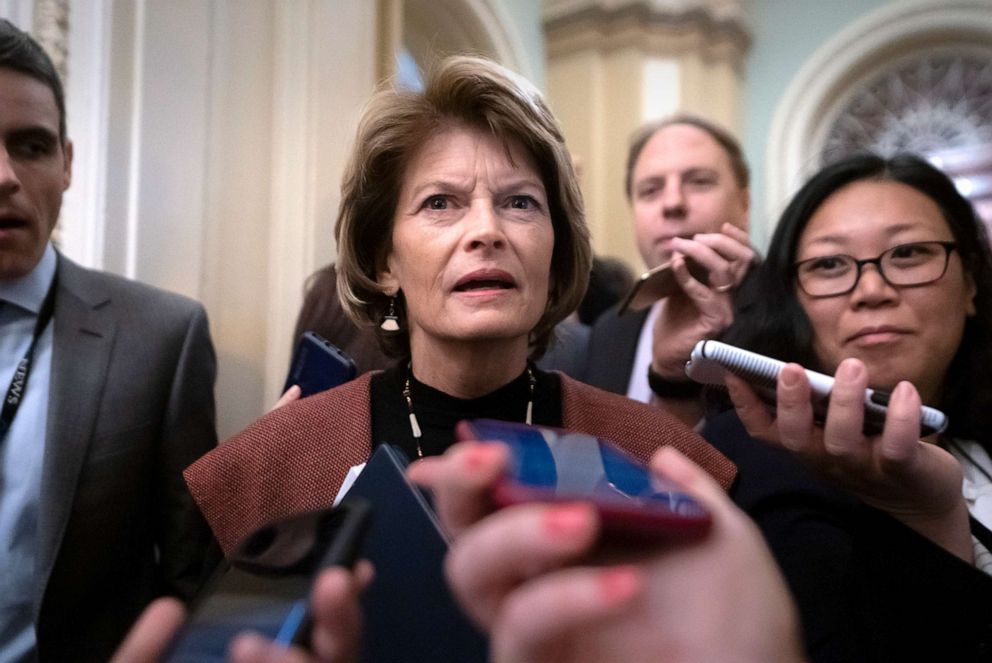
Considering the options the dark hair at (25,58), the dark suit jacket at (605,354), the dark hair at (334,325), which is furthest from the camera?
the dark suit jacket at (605,354)

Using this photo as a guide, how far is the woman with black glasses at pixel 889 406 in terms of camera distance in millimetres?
776

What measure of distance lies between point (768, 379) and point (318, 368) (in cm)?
79

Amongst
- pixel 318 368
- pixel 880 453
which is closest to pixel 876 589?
pixel 880 453

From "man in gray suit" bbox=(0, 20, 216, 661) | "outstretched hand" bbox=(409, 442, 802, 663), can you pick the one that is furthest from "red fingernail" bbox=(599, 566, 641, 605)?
"man in gray suit" bbox=(0, 20, 216, 661)

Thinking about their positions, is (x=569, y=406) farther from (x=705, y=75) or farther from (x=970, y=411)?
(x=705, y=75)

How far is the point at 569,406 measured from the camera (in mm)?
1130

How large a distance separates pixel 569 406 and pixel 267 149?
1415mm

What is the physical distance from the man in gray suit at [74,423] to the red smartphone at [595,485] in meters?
0.85

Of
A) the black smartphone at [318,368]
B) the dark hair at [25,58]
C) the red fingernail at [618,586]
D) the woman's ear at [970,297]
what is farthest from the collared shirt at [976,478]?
the dark hair at [25,58]

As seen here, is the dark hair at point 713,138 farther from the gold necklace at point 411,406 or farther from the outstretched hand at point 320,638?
the outstretched hand at point 320,638

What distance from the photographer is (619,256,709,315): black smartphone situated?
50.9 inches

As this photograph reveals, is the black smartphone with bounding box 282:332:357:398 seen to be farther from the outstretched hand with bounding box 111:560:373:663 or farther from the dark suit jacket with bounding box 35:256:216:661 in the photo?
the outstretched hand with bounding box 111:560:373:663

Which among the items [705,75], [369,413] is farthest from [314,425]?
[705,75]

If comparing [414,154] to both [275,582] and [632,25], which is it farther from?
[632,25]
